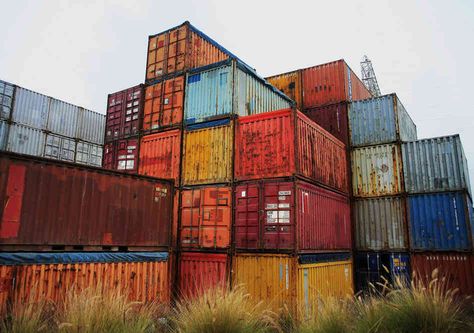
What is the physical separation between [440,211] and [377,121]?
4.79 metres

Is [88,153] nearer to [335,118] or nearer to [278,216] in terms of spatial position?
[335,118]

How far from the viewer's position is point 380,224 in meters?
15.4

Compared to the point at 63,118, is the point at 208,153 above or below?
below

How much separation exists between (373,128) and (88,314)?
14.7 meters

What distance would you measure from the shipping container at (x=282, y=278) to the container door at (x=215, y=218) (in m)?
0.89

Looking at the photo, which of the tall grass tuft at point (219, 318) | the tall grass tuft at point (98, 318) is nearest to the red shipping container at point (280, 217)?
the tall grass tuft at point (219, 318)

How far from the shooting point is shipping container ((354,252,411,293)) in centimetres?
1449

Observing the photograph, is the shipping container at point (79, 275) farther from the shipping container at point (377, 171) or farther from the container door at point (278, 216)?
the shipping container at point (377, 171)

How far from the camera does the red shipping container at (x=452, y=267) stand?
12.9 m

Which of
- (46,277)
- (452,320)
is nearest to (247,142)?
(46,277)

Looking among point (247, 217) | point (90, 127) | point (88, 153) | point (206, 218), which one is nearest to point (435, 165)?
point (247, 217)

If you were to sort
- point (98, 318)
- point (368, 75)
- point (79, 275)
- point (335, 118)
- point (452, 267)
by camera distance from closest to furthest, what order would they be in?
point (98, 318), point (79, 275), point (452, 267), point (335, 118), point (368, 75)

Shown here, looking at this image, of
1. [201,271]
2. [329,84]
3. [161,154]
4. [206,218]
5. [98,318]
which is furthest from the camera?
[329,84]

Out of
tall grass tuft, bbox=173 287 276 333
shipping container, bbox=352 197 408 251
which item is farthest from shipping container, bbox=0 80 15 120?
tall grass tuft, bbox=173 287 276 333
